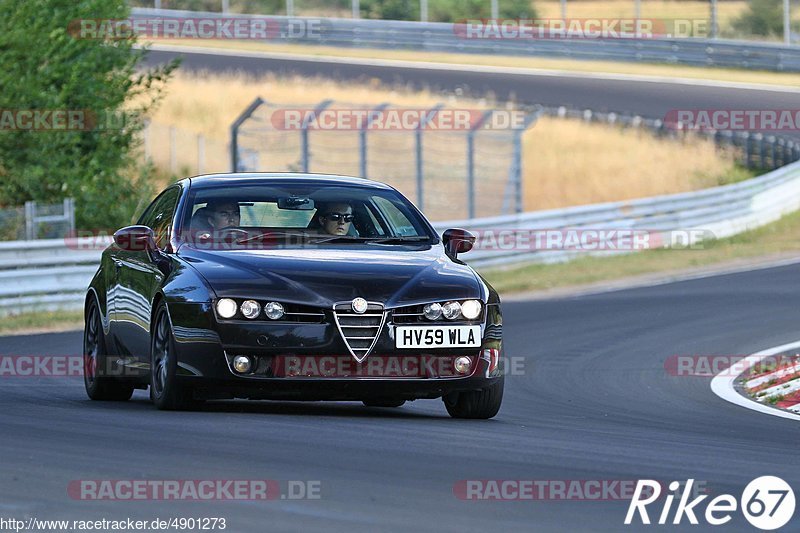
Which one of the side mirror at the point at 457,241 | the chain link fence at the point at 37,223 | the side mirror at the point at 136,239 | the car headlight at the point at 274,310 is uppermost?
the side mirror at the point at 136,239

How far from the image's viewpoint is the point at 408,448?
7918mm

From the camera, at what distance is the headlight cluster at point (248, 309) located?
352 inches

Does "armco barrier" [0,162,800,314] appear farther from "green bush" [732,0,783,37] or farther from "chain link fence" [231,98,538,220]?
"green bush" [732,0,783,37]

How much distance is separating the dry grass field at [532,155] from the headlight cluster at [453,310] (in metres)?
22.6

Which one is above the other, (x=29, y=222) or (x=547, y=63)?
(x=29, y=222)

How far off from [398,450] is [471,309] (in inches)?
64.4

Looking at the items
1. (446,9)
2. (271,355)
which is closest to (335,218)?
(271,355)

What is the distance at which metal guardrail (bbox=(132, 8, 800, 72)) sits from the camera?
158 feet

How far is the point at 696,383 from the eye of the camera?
44.1 feet

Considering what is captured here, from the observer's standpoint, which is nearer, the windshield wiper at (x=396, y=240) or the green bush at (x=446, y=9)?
the windshield wiper at (x=396, y=240)

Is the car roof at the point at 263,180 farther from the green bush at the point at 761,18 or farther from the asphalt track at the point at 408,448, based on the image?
the green bush at the point at 761,18

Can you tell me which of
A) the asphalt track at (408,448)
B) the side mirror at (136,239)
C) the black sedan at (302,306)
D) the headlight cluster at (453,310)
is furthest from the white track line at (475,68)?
the headlight cluster at (453,310)

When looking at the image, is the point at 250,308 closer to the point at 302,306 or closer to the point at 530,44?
the point at 302,306

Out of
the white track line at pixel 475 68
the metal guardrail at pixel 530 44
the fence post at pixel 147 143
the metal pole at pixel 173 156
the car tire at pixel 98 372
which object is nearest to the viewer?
the car tire at pixel 98 372
